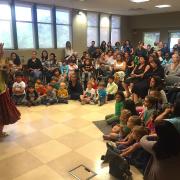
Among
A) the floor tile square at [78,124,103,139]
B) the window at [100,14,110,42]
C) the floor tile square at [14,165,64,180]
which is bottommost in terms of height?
the floor tile square at [14,165,64,180]

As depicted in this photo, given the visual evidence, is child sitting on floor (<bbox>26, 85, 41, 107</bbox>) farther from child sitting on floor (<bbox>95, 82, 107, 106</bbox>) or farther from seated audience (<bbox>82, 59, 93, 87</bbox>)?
seated audience (<bbox>82, 59, 93, 87</bbox>)

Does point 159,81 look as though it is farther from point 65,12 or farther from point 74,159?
point 65,12

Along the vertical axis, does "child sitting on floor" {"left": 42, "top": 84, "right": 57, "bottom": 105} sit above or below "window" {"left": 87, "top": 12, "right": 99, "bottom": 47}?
below

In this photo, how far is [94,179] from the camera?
2355mm

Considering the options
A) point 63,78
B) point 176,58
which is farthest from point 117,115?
point 63,78

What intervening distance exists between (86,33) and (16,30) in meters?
3.31

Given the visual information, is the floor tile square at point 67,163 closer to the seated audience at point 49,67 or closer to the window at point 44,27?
the seated audience at point 49,67

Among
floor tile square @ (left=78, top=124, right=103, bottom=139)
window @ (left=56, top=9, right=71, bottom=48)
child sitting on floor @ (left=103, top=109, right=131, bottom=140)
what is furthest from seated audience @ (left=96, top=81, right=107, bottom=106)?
window @ (left=56, top=9, right=71, bottom=48)

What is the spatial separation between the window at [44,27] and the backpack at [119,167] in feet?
22.7

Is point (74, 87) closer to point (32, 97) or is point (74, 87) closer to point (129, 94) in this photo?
point (32, 97)

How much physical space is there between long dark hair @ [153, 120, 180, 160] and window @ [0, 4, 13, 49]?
23.3 feet

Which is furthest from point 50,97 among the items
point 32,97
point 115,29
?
point 115,29

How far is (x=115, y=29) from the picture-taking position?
11734 millimetres

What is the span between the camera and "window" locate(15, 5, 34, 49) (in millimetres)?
7766
